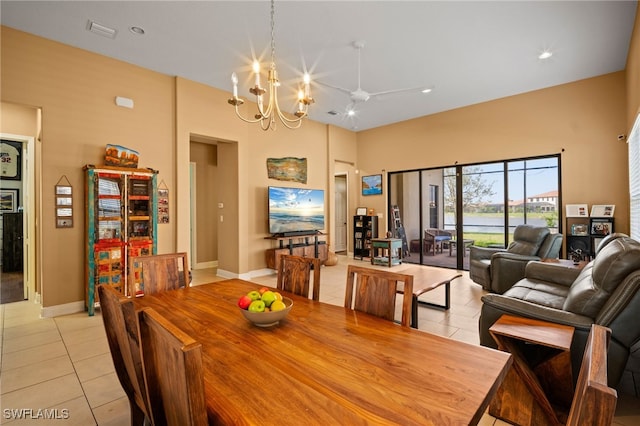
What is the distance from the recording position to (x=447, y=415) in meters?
0.87

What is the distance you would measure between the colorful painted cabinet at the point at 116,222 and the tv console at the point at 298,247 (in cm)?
228

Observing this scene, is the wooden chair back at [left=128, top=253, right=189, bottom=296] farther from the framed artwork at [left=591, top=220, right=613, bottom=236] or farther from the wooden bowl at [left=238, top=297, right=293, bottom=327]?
the framed artwork at [left=591, top=220, right=613, bottom=236]

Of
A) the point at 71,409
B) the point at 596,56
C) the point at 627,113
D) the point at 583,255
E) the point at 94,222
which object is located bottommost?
the point at 71,409

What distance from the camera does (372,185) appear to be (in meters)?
7.87

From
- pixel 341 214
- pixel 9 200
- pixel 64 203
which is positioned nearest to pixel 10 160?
pixel 9 200

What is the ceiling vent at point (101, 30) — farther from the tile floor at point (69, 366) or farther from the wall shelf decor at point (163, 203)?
the tile floor at point (69, 366)

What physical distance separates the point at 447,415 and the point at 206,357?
0.90 metres

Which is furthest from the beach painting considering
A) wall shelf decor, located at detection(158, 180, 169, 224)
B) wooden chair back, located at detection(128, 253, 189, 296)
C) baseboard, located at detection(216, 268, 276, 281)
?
wooden chair back, located at detection(128, 253, 189, 296)

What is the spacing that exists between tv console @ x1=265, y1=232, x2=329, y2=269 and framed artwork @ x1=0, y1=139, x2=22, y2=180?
5073mm

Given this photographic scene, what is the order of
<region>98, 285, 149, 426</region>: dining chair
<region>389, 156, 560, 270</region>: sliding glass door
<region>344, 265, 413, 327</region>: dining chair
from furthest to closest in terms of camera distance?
<region>389, 156, 560, 270</region>: sliding glass door
<region>344, 265, 413, 327</region>: dining chair
<region>98, 285, 149, 426</region>: dining chair

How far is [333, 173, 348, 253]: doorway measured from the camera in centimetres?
885

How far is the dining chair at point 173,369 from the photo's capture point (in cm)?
77

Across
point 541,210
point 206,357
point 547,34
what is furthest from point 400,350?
point 541,210

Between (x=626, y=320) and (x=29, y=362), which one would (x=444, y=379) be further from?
(x=29, y=362)
